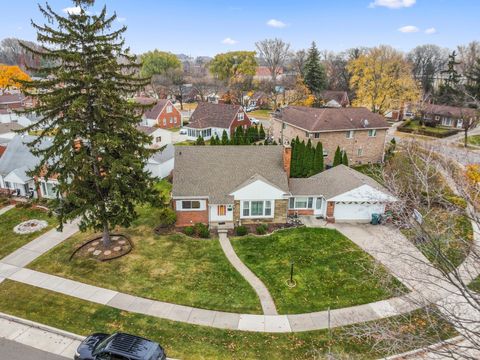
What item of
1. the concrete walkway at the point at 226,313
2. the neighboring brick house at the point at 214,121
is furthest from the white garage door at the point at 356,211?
the neighboring brick house at the point at 214,121

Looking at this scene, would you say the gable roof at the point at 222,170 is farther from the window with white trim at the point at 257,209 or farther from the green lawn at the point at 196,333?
the green lawn at the point at 196,333

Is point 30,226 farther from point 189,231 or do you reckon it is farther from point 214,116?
point 214,116

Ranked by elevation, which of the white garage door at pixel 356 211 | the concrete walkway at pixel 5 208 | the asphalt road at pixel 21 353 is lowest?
the asphalt road at pixel 21 353

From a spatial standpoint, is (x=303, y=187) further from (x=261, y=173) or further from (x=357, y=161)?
(x=357, y=161)

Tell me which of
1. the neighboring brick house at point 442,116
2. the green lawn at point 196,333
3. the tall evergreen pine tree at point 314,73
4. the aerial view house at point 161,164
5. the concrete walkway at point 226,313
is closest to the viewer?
the green lawn at point 196,333

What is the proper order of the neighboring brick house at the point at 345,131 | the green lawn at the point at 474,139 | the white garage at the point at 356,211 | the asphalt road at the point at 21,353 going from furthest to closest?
the green lawn at the point at 474,139, the neighboring brick house at the point at 345,131, the white garage at the point at 356,211, the asphalt road at the point at 21,353
